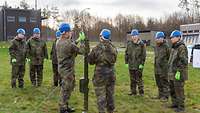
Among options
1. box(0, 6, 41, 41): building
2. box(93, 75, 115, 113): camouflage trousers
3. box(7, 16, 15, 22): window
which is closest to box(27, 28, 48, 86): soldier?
box(93, 75, 115, 113): camouflage trousers

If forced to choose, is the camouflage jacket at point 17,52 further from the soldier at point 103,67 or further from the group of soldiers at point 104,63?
the soldier at point 103,67

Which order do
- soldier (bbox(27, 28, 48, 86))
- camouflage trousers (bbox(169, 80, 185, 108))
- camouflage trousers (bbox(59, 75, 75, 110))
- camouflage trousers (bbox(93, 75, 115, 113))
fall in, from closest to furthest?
camouflage trousers (bbox(93, 75, 115, 113))
camouflage trousers (bbox(59, 75, 75, 110))
camouflage trousers (bbox(169, 80, 185, 108))
soldier (bbox(27, 28, 48, 86))

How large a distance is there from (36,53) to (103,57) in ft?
14.4

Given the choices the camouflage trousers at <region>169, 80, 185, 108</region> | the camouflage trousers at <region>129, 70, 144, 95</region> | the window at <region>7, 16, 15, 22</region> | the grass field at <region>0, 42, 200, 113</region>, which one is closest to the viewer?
the grass field at <region>0, 42, 200, 113</region>

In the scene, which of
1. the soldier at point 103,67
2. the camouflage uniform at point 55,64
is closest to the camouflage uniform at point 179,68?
the soldier at point 103,67

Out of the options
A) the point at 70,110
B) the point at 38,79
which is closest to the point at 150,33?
the point at 38,79

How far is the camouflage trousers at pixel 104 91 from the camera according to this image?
9.91 meters

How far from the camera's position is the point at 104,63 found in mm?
9977

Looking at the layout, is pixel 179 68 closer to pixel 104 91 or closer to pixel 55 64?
pixel 104 91

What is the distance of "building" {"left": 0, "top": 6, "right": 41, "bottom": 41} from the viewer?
219ft

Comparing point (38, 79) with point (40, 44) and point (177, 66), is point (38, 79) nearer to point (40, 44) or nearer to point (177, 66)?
point (40, 44)

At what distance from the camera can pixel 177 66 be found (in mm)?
11125

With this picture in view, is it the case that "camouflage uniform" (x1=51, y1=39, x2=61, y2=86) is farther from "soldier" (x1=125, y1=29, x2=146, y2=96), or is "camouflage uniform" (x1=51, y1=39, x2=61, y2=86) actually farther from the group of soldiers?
"soldier" (x1=125, y1=29, x2=146, y2=96)

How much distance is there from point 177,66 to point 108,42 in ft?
7.14
